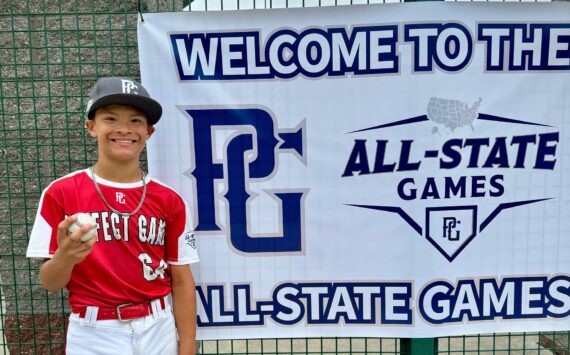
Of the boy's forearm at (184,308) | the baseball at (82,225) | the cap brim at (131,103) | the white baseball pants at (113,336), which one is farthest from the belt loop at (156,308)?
the cap brim at (131,103)

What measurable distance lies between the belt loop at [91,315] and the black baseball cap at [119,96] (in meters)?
0.76

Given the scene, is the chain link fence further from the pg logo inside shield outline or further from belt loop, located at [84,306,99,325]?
belt loop, located at [84,306,99,325]

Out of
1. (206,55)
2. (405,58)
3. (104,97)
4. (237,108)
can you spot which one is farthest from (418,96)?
(104,97)

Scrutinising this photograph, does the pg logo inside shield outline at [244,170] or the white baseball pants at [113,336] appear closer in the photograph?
the white baseball pants at [113,336]

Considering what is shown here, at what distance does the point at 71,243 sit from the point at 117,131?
49 cm

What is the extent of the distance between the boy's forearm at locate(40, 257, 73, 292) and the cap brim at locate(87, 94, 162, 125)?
0.59 meters

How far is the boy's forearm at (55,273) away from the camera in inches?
77.5

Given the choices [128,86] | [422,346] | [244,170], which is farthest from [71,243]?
[422,346]

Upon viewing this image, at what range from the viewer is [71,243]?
1.84 m

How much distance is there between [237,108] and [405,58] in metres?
0.85

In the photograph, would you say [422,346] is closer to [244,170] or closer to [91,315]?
[244,170]

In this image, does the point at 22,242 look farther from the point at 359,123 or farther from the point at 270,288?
the point at 359,123

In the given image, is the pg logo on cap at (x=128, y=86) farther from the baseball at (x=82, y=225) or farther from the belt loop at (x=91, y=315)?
the belt loop at (x=91, y=315)

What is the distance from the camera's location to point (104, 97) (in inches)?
80.8
